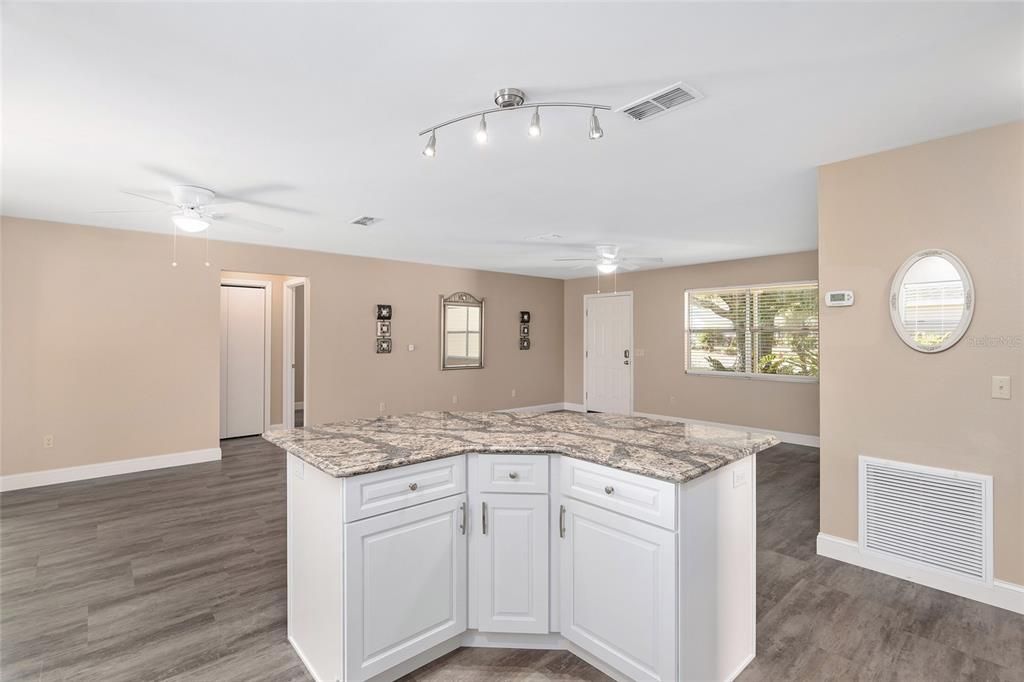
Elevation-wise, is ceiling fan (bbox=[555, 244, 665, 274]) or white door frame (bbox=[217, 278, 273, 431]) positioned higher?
ceiling fan (bbox=[555, 244, 665, 274])

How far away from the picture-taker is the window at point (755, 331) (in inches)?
241

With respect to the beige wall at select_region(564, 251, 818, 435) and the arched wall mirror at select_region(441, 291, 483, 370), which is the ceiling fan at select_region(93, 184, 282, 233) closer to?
the arched wall mirror at select_region(441, 291, 483, 370)

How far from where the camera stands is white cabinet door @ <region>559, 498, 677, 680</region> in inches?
69.3

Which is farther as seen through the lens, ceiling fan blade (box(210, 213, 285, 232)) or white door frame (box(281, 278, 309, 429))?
white door frame (box(281, 278, 309, 429))

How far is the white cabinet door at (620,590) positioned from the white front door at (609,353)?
6145 millimetres

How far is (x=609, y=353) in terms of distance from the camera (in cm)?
830

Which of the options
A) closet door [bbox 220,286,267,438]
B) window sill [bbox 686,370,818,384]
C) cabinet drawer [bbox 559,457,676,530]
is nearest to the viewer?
cabinet drawer [bbox 559,457,676,530]

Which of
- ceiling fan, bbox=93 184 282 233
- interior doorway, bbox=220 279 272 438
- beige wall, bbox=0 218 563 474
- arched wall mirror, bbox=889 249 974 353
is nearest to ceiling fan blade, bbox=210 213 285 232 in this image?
ceiling fan, bbox=93 184 282 233

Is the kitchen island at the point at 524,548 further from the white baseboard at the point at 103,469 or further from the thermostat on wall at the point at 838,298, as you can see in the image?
the white baseboard at the point at 103,469

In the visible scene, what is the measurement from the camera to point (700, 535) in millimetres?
1812

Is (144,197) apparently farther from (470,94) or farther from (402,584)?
(402,584)

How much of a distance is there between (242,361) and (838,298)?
21.8 ft

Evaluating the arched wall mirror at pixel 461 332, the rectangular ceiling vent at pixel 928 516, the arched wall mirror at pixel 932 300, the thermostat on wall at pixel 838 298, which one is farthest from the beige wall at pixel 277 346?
the arched wall mirror at pixel 932 300

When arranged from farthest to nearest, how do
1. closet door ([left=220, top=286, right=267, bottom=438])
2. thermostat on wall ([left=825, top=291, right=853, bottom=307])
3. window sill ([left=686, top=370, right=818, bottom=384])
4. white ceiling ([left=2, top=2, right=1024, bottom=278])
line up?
closet door ([left=220, top=286, right=267, bottom=438])
window sill ([left=686, top=370, right=818, bottom=384])
thermostat on wall ([left=825, top=291, right=853, bottom=307])
white ceiling ([left=2, top=2, right=1024, bottom=278])
